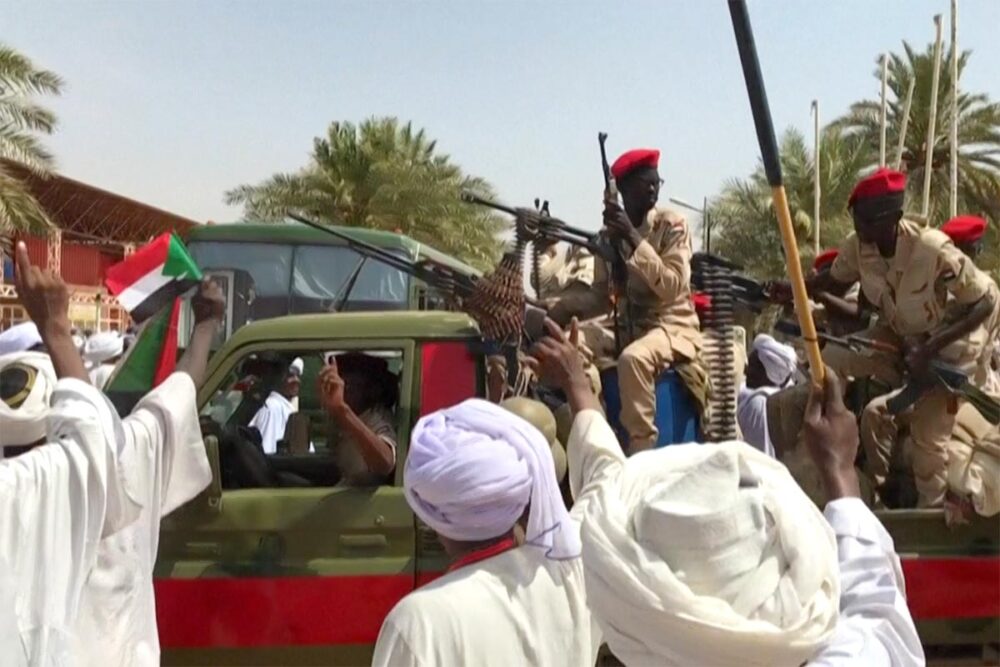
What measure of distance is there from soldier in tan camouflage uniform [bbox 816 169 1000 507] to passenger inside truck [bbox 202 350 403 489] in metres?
2.04

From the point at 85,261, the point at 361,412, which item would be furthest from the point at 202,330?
the point at 85,261

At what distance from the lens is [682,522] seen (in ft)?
4.79

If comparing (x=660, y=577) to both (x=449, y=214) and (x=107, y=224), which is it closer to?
→ (x=449, y=214)

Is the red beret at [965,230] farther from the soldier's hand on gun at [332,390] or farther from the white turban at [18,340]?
the white turban at [18,340]

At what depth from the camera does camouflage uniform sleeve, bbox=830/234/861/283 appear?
489cm

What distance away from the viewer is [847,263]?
4930 mm

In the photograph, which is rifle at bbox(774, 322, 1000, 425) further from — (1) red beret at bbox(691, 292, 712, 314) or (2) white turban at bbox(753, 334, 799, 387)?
(2) white turban at bbox(753, 334, 799, 387)

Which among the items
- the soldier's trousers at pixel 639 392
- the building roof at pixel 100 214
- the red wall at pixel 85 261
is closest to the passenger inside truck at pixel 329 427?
the soldier's trousers at pixel 639 392

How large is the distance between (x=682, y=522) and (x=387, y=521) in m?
2.60

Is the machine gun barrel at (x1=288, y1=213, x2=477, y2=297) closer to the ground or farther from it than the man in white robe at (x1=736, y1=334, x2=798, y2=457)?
farther from it

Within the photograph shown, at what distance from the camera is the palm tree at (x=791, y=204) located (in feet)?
72.6

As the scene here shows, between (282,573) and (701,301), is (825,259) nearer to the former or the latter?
(701,301)

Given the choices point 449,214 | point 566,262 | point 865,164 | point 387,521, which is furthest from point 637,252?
point 865,164

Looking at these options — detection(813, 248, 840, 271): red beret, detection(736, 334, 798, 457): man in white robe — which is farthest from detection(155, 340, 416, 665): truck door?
detection(736, 334, 798, 457): man in white robe
